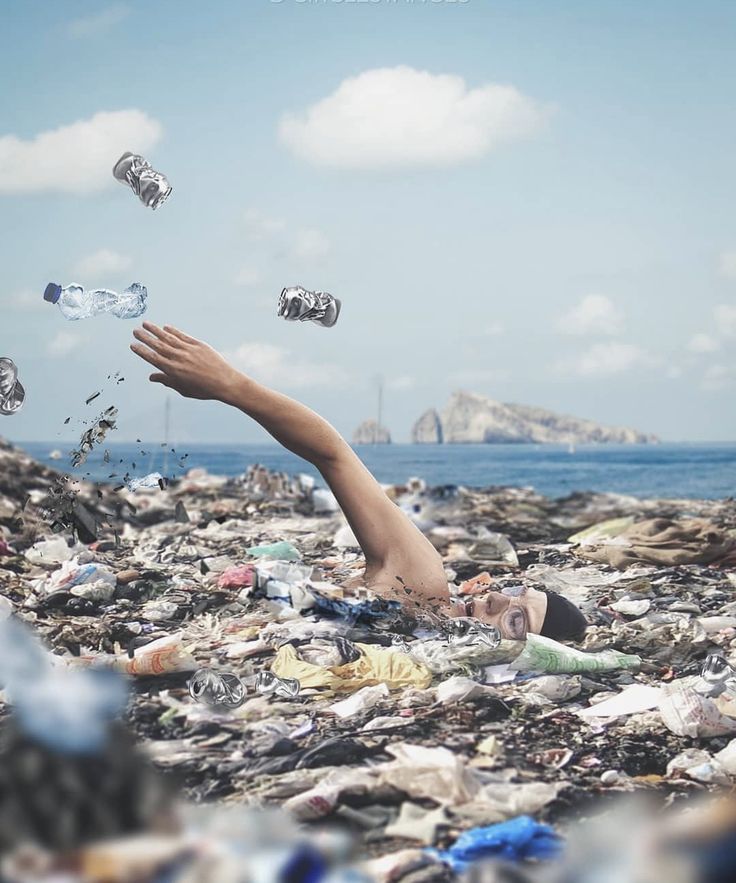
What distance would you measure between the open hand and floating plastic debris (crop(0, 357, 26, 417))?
95 cm

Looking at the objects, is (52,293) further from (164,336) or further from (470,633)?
(470,633)

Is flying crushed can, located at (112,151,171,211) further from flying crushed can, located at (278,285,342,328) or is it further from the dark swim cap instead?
the dark swim cap

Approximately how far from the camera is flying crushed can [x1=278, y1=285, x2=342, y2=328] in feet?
12.6

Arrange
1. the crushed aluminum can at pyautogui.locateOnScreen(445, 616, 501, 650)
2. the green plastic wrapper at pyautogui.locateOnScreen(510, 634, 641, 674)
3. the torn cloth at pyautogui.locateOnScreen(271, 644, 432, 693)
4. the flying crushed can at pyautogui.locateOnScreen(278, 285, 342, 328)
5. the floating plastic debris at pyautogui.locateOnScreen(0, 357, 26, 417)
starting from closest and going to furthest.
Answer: the torn cloth at pyautogui.locateOnScreen(271, 644, 432, 693) < the green plastic wrapper at pyautogui.locateOnScreen(510, 634, 641, 674) < the crushed aluminum can at pyautogui.locateOnScreen(445, 616, 501, 650) < the flying crushed can at pyautogui.locateOnScreen(278, 285, 342, 328) < the floating plastic debris at pyautogui.locateOnScreen(0, 357, 26, 417)

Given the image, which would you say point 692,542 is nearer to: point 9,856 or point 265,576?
point 265,576

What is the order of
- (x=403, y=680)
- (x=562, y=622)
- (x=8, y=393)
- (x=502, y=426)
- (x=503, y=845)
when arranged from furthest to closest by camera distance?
(x=502, y=426) → (x=8, y=393) → (x=562, y=622) → (x=403, y=680) → (x=503, y=845)

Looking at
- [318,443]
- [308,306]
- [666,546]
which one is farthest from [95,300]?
[666,546]

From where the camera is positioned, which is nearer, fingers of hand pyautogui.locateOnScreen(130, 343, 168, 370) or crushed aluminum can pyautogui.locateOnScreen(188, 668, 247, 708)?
crushed aluminum can pyautogui.locateOnScreen(188, 668, 247, 708)

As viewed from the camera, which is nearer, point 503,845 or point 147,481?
point 503,845

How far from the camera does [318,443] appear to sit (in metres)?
3.36

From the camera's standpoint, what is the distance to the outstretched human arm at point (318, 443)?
3336mm

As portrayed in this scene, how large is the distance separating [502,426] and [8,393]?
72861 mm

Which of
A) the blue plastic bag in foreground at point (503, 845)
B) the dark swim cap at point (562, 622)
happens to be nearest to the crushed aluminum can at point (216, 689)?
the blue plastic bag in foreground at point (503, 845)

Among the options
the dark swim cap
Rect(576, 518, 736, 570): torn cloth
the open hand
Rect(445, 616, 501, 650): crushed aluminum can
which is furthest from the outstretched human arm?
Rect(576, 518, 736, 570): torn cloth
